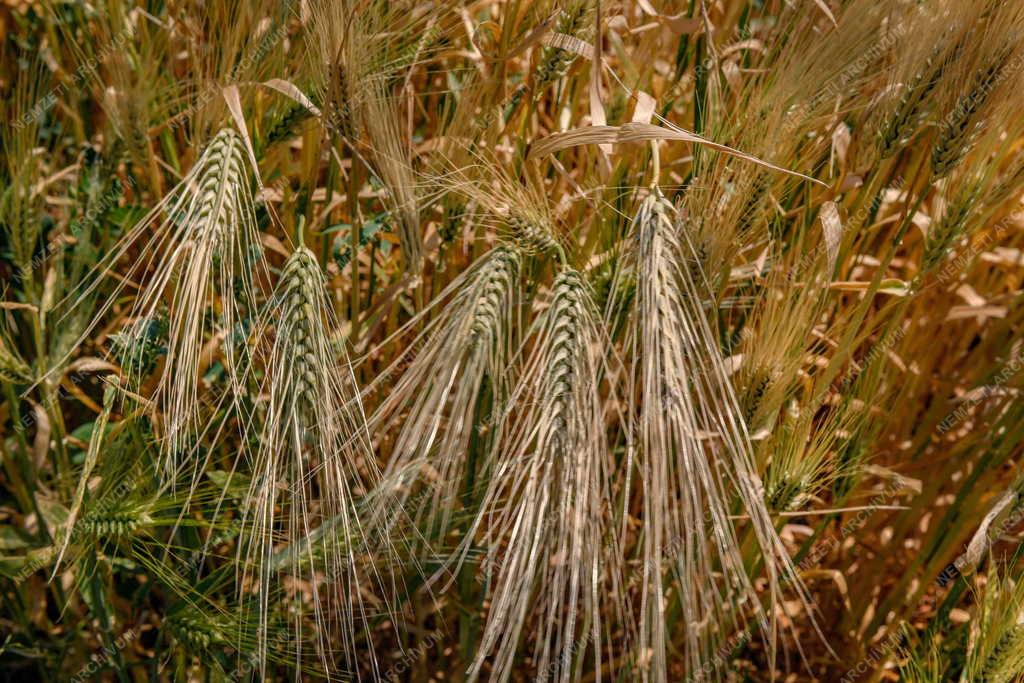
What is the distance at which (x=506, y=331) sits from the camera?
1032 millimetres

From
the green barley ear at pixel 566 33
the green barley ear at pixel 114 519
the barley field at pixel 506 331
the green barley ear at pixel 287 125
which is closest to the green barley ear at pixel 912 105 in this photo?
the barley field at pixel 506 331

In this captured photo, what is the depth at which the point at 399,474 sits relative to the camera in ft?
2.42

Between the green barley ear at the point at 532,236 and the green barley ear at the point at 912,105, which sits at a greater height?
the green barley ear at the point at 912,105

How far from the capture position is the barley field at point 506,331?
0.75 meters

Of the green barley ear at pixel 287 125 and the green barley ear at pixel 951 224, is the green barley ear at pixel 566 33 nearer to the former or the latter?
the green barley ear at pixel 287 125

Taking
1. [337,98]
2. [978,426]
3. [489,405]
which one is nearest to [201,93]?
[337,98]

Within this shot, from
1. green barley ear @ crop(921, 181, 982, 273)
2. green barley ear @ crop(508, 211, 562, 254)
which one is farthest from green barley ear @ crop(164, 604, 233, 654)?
green barley ear @ crop(921, 181, 982, 273)

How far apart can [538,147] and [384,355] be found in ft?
1.28

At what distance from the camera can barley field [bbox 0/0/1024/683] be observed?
750mm

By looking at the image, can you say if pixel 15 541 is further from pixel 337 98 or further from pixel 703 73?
pixel 703 73

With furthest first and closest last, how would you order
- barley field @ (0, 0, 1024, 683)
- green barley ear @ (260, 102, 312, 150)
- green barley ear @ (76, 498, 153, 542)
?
green barley ear @ (260, 102, 312, 150) < green barley ear @ (76, 498, 153, 542) < barley field @ (0, 0, 1024, 683)

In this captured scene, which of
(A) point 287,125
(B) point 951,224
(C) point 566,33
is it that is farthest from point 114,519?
(B) point 951,224

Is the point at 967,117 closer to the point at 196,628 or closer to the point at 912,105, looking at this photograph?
the point at 912,105

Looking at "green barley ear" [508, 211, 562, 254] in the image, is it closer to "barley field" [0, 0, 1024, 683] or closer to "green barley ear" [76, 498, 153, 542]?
"barley field" [0, 0, 1024, 683]
